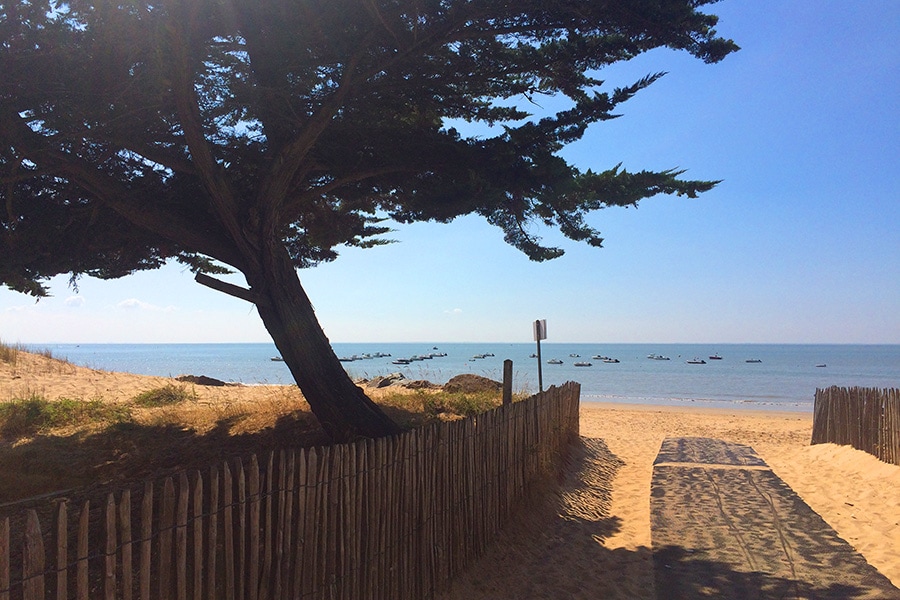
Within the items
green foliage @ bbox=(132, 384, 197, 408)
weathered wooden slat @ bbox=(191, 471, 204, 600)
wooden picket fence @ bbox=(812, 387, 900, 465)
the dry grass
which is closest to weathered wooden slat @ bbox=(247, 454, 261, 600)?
weathered wooden slat @ bbox=(191, 471, 204, 600)

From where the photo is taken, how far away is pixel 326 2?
6.66m

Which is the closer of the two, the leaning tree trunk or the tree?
the tree

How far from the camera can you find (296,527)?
12.3ft

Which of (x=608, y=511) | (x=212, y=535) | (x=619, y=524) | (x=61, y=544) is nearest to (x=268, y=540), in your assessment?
(x=212, y=535)

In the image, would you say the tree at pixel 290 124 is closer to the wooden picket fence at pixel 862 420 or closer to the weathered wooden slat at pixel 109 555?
the weathered wooden slat at pixel 109 555

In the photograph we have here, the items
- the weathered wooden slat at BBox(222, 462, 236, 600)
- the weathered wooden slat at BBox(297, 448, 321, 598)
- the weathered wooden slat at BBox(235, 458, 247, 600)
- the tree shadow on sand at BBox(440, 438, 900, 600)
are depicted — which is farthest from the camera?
the tree shadow on sand at BBox(440, 438, 900, 600)

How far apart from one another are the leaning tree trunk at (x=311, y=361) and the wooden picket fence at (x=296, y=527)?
1807 millimetres

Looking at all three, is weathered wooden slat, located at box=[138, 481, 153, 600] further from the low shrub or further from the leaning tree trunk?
the low shrub

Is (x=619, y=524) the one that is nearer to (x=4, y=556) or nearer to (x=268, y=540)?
(x=268, y=540)

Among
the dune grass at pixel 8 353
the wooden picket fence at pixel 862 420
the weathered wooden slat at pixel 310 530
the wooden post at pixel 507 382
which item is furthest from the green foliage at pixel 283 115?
the dune grass at pixel 8 353

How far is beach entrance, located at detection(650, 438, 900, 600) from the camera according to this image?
17.9 ft

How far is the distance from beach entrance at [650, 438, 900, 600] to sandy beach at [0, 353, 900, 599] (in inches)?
8.0

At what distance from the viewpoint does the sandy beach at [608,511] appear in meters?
5.77


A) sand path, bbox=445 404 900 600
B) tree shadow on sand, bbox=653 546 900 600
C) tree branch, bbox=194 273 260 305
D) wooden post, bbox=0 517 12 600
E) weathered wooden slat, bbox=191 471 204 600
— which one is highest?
tree branch, bbox=194 273 260 305
